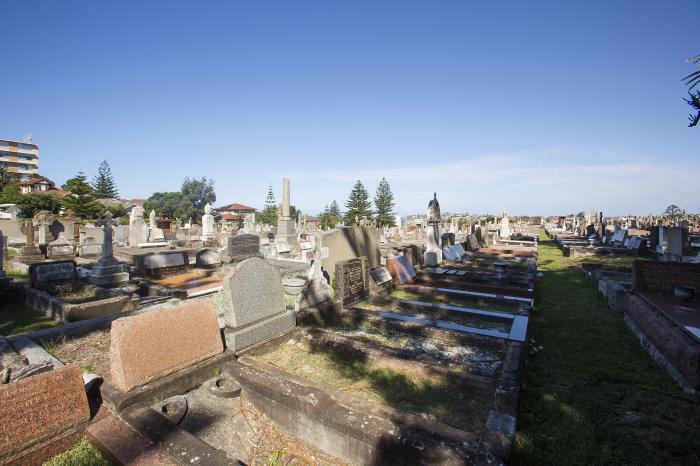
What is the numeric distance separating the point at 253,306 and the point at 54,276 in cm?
631

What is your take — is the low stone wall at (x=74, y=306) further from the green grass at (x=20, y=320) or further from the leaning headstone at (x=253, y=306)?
the leaning headstone at (x=253, y=306)

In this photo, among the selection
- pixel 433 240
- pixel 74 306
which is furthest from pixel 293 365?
pixel 433 240

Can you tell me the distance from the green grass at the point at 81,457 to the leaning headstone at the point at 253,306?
5.52 ft

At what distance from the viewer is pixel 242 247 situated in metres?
11.8

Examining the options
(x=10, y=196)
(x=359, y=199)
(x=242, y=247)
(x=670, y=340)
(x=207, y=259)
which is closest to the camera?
(x=670, y=340)

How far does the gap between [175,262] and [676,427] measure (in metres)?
11.9

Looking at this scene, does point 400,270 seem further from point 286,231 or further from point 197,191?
point 197,191

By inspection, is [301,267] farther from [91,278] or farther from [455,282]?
[91,278]

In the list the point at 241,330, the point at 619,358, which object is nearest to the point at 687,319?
the point at 619,358

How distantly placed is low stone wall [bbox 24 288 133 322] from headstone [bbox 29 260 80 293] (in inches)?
17.1

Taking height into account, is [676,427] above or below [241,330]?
below

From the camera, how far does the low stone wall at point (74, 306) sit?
584cm

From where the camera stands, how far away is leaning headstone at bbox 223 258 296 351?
425 centimetres

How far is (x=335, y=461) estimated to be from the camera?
274cm
